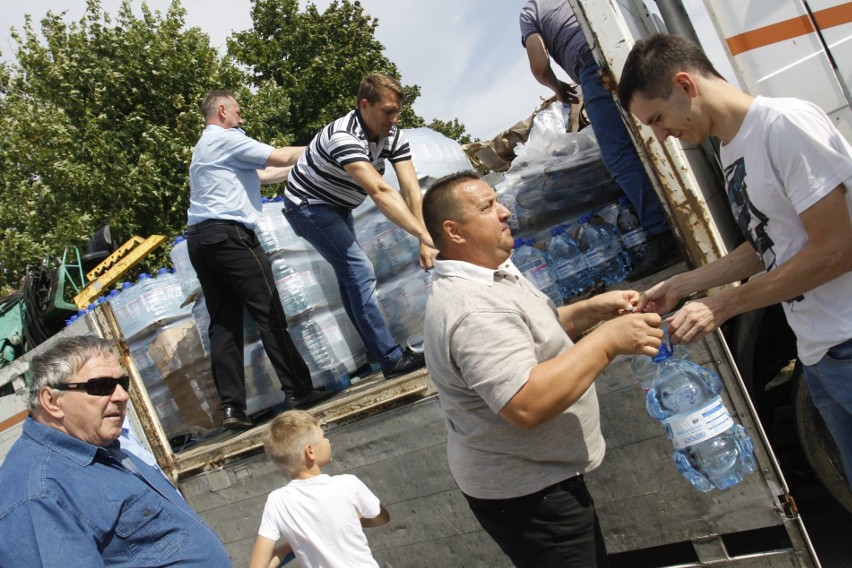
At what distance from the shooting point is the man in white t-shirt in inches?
76.9

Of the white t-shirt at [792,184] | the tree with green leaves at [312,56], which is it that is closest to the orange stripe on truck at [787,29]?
the white t-shirt at [792,184]

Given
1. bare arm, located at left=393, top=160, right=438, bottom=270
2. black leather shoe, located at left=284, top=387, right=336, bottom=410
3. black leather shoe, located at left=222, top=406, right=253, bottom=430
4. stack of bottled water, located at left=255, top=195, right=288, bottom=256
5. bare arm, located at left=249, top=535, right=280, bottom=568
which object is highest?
stack of bottled water, located at left=255, top=195, right=288, bottom=256

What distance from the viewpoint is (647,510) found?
3.21 metres

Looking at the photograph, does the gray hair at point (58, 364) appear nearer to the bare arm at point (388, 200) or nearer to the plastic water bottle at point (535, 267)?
the bare arm at point (388, 200)

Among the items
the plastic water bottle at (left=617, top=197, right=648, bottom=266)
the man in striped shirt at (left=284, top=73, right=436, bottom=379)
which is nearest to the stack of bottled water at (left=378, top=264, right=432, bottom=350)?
the man in striped shirt at (left=284, top=73, right=436, bottom=379)

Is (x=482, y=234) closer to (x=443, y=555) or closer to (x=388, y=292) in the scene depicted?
(x=443, y=555)

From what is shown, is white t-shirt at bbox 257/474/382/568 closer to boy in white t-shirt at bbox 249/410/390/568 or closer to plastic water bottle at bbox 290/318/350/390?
boy in white t-shirt at bbox 249/410/390/568

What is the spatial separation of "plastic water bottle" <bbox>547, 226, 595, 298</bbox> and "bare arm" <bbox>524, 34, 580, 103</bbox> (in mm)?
1021

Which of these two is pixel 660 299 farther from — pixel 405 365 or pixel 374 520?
pixel 405 365

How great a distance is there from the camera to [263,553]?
3.10m

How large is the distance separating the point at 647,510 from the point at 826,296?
150cm

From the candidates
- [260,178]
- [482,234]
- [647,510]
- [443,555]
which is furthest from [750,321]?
[260,178]

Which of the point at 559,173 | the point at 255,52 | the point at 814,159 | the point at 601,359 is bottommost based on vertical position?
the point at 601,359

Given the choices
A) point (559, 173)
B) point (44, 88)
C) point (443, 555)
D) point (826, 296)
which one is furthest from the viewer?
point (44, 88)
